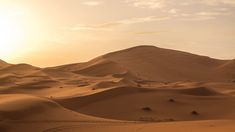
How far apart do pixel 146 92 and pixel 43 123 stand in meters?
11.0

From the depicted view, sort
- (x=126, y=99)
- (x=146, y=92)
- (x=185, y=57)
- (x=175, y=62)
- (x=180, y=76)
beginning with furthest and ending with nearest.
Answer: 1. (x=185, y=57)
2. (x=175, y=62)
3. (x=180, y=76)
4. (x=146, y=92)
5. (x=126, y=99)

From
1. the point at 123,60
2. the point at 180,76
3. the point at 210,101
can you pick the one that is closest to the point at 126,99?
the point at 210,101

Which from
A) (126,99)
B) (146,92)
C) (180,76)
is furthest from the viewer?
(180,76)

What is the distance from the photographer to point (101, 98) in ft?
68.9

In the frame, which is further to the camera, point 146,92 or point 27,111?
point 146,92

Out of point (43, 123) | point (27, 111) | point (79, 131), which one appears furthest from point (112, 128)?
point (27, 111)

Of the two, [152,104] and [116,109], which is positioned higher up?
[152,104]

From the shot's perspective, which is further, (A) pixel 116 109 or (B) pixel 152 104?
(B) pixel 152 104

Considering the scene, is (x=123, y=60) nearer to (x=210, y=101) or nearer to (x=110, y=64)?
(x=110, y=64)

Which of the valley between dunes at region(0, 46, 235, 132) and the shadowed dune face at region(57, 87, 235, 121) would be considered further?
the shadowed dune face at region(57, 87, 235, 121)

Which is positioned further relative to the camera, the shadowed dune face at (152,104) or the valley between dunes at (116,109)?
the shadowed dune face at (152,104)

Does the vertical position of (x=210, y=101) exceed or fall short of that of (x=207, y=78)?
it falls short

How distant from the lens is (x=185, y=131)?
437 inches

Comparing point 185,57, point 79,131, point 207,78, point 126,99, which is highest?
point 185,57
